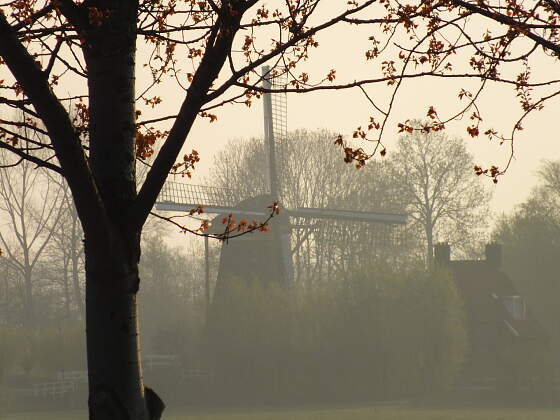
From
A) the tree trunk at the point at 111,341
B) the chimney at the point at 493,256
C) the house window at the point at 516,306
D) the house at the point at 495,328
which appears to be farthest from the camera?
the chimney at the point at 493,256

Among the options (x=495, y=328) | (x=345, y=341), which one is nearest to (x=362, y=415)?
(x=345, y=341)

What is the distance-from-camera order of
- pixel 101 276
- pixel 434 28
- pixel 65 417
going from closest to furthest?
pixel 101 276 → pixel 434 28 → pixel 65 417

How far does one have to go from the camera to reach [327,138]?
56969 millimetres

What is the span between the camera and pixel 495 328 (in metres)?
44.3

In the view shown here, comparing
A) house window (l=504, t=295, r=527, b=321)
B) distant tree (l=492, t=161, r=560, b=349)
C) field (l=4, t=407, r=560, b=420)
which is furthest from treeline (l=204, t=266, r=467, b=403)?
distant tree (l=492, t=161, r=560, b=349)

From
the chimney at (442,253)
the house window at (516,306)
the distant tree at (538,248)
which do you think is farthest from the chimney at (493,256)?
the distant tree at (538,248)

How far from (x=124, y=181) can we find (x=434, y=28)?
7.99 feet

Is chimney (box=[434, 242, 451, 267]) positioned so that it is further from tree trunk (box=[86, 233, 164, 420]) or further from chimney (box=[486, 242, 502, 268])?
tree trunk (box=[86, 233, 164, 420])

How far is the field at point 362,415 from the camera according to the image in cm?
3084

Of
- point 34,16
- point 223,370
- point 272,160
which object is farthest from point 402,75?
point 272,160

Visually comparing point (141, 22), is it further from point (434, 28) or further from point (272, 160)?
point (272, 160)

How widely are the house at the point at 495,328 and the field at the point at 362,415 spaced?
708 centimetres

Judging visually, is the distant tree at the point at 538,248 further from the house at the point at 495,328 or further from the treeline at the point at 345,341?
the treeline at the point at 345,341

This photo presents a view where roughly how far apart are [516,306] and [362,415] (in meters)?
16.4
